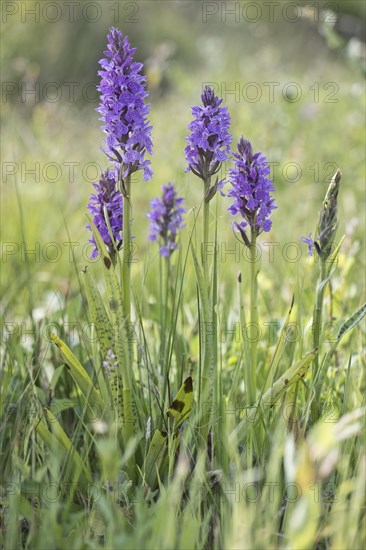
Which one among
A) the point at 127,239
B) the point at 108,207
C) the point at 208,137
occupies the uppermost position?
the point at 208,137

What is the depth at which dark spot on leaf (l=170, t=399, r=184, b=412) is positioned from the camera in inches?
59.5

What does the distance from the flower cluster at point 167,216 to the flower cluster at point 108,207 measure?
398mm

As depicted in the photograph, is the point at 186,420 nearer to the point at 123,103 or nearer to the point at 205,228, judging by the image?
the point at 205,228

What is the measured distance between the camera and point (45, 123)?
5.76 m

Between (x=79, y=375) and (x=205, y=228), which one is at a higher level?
(x=205, y=228)

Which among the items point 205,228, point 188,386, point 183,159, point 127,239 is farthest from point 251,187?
point 183,159

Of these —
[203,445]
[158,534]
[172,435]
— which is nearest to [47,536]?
[158,534]

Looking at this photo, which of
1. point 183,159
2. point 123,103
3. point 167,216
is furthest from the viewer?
point 183,159

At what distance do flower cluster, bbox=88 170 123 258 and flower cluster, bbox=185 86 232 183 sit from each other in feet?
0.64

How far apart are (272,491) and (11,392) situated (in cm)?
86

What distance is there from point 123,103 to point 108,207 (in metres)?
0.26

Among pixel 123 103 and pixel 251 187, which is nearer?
pixel 123 103

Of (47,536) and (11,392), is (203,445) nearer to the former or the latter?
(47,536)

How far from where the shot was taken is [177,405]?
152 centimetres
